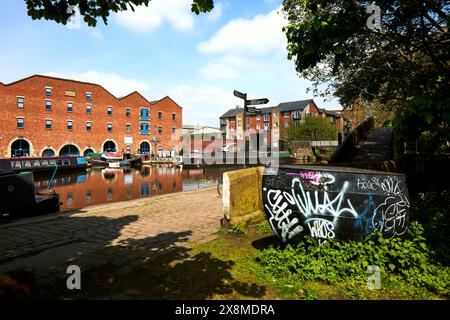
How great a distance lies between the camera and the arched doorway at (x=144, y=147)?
188 feet

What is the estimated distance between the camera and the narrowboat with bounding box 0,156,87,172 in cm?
2626

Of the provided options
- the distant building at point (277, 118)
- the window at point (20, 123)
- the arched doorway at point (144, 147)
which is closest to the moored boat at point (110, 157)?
the arched doorway at point (144, 147)

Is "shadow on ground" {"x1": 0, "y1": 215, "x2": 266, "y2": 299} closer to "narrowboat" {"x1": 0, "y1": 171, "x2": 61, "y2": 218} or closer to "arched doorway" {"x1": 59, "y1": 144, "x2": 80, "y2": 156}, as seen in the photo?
"narrowboat" {"x1": 0, "y1": 171, "x2": 61, "y2": 218}

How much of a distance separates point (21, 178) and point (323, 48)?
32.6ft

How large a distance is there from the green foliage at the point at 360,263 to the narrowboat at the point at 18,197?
28.3ft

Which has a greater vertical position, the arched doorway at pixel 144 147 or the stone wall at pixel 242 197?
the arched doorway at pixel 144 147

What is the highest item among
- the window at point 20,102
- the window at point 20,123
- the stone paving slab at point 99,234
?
the window at point 20,102

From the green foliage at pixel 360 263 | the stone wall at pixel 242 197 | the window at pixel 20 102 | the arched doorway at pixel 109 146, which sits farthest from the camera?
the arched doorway at pixel 109 146

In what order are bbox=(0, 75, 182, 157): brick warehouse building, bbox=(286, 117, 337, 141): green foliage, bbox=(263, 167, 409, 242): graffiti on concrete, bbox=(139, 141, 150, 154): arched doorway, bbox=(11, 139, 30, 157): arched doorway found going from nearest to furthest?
bbox=(263, 167, 409, 242): graffiti on concrete
bbox=(11, 139, 30, 157): arched doorway
bbox=(0, 75, 182, 157): brick warehouse building
bbox=(286, 117, 337, 141): green foliage
bbox=(139, 141, 150, 154): arched doorway

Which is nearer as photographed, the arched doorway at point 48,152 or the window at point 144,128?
the arched doorway at point 48,152

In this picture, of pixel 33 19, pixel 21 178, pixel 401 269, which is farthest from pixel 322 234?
pixel 21 178

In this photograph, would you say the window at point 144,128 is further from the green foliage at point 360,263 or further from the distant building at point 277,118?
the green foliage at point 360,263

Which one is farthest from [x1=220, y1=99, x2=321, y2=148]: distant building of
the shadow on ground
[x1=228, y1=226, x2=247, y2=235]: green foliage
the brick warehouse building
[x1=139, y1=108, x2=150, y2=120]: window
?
the shadow on ground

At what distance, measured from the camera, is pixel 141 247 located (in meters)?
5.59
